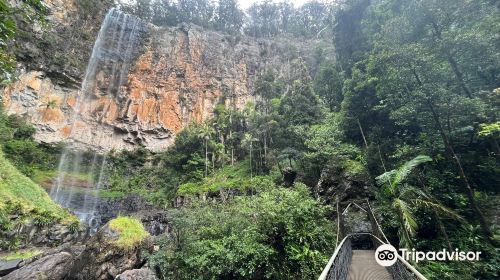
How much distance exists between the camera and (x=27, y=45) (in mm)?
30141

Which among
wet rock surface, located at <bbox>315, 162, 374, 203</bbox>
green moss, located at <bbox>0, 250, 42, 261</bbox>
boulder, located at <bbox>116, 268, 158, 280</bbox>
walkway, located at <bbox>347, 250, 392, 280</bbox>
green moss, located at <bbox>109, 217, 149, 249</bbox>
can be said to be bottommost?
boulder, located at <bbox>116, 268, 158, 280</bbox>

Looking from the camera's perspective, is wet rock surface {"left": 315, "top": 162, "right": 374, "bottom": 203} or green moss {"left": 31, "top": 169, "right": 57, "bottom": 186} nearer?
wet rock surface {"left": 315, "top": 162, "right": 374, "bottom": 203}

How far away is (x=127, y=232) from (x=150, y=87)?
31.2 metres

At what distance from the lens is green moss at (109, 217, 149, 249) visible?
10.9m

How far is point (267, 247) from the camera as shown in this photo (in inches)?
337

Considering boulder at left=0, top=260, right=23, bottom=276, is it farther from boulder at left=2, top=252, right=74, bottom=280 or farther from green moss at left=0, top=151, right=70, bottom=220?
green moss at left=0, top=151, right=70, bottom=220

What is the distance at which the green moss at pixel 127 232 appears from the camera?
10.9 metres

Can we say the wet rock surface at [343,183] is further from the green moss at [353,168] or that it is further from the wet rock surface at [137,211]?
the wet rock surface at [137,211]

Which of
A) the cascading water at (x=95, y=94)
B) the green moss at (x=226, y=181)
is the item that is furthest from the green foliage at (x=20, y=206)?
the green moss at (x=226, y=181)

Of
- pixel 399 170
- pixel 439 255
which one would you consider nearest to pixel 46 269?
pixel 399 170

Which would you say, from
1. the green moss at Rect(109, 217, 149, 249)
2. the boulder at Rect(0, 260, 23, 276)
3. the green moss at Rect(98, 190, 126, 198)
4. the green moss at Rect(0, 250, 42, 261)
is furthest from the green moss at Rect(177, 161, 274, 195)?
the boulder at Rect(0, 260, 23, 276)

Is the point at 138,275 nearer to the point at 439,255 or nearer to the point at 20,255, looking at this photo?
the point at 20,255

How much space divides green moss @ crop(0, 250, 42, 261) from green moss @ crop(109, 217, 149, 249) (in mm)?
4807

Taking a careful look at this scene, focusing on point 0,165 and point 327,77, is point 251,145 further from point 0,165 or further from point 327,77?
point 0,165
